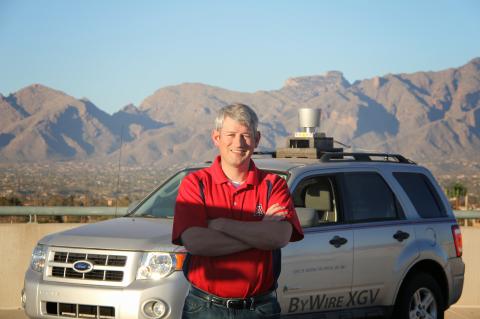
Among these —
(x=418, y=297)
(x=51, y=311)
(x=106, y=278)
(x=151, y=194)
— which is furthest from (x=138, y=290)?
(x=418, y=297)

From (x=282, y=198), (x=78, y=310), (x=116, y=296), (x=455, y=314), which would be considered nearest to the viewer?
(x=282, y=198)

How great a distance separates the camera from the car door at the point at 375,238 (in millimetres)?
7473

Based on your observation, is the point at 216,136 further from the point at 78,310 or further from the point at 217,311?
the point at 78,310

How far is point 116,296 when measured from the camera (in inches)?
245

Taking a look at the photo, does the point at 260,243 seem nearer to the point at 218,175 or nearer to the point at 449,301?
the point at 218,175

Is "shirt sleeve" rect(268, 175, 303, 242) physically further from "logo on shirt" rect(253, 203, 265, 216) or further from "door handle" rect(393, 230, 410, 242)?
"door handle" rect(393, 230, 410, 242)

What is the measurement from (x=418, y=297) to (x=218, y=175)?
415cm

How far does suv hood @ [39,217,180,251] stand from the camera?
6426 millimetres

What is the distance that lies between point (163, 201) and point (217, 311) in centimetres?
346

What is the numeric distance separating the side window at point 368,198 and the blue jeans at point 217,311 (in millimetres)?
3270

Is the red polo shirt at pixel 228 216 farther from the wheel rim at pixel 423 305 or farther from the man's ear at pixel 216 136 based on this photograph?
the wheel rim at pixel 423 305

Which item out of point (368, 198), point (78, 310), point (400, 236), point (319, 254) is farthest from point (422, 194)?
point (78, 310)

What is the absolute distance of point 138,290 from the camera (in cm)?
621

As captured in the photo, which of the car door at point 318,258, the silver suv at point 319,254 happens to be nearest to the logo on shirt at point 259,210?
the silver suv at point 319,254
